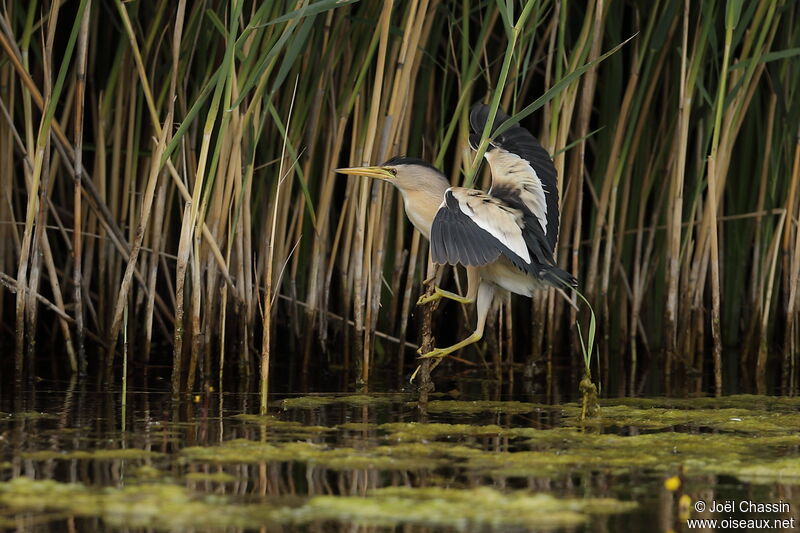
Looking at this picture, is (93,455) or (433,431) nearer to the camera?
(93,455)

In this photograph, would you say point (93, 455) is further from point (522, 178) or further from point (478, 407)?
point (522, 178)

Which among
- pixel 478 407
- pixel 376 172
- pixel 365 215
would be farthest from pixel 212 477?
pixel 365 215

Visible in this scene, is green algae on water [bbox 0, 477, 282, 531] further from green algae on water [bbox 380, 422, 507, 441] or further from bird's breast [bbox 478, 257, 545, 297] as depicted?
bird's breast [bbox 478, 257, 545, 297]

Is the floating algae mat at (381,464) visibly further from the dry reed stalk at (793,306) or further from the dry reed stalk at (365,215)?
the dry reed stalk at (793,306)

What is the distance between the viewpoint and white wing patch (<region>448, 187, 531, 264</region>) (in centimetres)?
477

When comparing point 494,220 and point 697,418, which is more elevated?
point 494,220

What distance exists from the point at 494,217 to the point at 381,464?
1.55 metres

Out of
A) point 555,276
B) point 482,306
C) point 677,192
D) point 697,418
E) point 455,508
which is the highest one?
point 677,192

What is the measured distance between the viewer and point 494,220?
4820mm

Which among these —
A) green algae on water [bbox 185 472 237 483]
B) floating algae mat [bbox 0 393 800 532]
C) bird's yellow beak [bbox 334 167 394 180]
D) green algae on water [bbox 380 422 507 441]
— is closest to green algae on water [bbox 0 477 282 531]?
floating algae mat [bbox 0 393 800 532]

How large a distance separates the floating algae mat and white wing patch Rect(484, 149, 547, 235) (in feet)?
3.01

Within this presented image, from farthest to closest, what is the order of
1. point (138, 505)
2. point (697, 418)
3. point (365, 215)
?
point (365, 215)
point (697, 418)
point (138, 505)

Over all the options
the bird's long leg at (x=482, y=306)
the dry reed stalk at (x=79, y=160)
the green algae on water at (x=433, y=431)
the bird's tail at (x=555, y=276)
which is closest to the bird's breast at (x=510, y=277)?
the bird's long leg at (x=482, y=306)

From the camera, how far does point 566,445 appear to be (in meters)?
3.97
